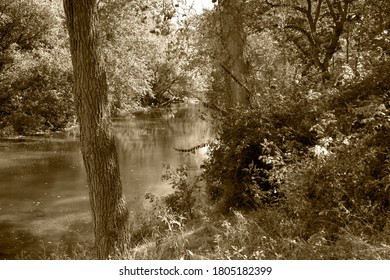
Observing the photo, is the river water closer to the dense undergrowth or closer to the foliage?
the dense undergrowth

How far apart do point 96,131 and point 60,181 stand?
1138 centimetres

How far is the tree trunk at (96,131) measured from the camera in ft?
22.1

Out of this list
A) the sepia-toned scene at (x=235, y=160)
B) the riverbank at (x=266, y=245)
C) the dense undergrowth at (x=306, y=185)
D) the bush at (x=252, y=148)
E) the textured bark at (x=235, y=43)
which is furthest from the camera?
the textured bark at (x=235, y=43)

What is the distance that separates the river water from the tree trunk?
1.43 metres

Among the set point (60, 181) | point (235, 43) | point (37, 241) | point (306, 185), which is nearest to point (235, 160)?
point (235, 43)

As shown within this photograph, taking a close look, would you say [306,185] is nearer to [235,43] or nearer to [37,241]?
[235,43]

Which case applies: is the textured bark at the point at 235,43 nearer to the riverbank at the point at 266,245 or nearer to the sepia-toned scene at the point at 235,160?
the sepia-toned scene at the point at 235,160

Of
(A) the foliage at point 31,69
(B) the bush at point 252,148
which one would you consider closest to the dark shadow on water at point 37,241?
(B) the bush at point 252,148

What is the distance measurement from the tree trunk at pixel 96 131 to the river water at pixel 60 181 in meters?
1.43

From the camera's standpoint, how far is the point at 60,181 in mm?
17734

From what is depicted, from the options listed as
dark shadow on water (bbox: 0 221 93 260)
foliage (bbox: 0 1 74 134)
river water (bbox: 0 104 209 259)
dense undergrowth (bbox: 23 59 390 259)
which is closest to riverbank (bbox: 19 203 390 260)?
dense undergrowth (bbox: 23 59 390 259)
